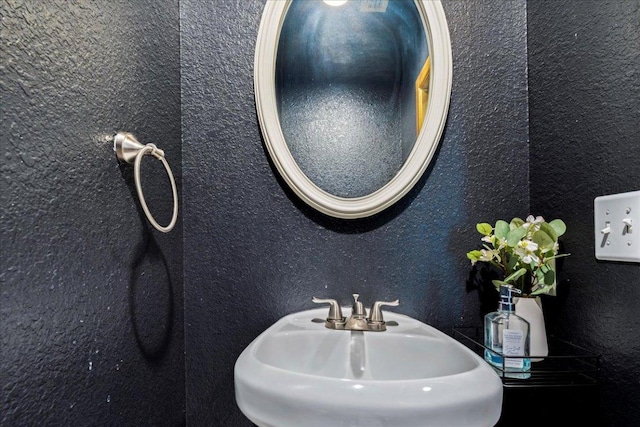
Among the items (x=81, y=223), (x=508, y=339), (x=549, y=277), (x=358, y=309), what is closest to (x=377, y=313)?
(x=358, y=309)

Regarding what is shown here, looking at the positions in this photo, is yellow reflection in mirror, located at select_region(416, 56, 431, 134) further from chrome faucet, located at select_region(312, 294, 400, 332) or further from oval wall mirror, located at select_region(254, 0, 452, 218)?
chrome faucet, located at select_region(312, 294, 400, 332)

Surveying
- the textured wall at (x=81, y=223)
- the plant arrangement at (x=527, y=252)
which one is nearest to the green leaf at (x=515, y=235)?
the plant arrangement at (x=527, y=252)

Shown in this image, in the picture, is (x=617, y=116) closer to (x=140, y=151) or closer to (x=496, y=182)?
(x=496, y=182)

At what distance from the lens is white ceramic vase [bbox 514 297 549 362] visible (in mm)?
938

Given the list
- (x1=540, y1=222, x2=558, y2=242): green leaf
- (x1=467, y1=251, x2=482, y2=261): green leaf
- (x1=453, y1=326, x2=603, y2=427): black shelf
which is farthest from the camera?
(x1=467, y1=251, x2=482, y2=261): green leaf

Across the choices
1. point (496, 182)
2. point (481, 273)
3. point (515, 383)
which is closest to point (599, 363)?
point (515, 383)

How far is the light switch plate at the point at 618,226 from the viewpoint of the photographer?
0.73 meters

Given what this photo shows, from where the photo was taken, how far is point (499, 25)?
3.74 feet

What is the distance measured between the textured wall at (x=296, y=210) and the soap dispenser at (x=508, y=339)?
0.20 m

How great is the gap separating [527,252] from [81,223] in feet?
2.92

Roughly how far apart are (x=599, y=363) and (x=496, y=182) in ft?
1.60

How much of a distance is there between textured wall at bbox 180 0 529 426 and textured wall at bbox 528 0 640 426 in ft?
0.30

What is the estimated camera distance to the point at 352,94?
1.12m

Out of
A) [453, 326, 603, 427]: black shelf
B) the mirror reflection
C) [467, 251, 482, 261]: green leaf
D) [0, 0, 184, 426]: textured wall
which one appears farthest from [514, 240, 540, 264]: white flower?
[0, 0, 184, 426]: textured wall
